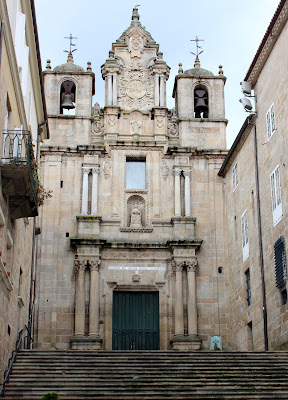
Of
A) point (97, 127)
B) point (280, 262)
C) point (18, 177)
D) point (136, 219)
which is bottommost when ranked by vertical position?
point (280, 262)

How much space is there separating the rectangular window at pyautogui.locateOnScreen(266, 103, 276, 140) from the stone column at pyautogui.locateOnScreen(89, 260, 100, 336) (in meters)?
9.05

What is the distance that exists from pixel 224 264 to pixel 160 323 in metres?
3.67

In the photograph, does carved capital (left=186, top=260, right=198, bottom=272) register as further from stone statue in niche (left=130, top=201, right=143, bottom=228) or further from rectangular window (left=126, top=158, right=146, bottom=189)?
rectangular window (left=126, top=158, right=146, bottom=189)

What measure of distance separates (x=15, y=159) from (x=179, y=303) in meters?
13.5

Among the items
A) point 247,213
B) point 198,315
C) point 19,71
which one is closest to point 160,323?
point 198,315

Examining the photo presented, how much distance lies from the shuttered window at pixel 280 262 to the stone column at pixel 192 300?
21.0 ft

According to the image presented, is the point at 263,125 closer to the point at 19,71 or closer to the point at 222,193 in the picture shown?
the point at 222,193

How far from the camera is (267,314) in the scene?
78.7ft

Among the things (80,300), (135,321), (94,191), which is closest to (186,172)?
(94,191)

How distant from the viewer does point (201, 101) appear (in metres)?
32.6

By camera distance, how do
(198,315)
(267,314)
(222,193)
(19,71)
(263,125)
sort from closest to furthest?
(19,71) → (267,314) → (263,125) → (198,315) → (222,193)

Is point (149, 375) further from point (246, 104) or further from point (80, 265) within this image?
point (246, 104)

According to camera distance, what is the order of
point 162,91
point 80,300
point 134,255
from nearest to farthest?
point 80,300 → point 134,255 → point 162,91

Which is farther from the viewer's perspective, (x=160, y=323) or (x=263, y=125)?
(x=160, y=323)
